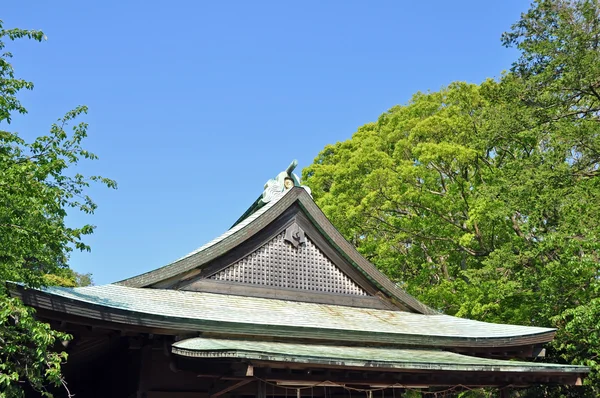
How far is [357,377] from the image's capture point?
9.22m

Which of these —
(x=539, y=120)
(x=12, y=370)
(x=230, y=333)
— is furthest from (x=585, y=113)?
(x=12, y=370)

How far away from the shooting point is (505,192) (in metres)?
17.8

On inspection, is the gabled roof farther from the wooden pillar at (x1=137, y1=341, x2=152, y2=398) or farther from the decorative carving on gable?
the wooden pillar at (x1=137, y1=341, x2=152, y2=398)

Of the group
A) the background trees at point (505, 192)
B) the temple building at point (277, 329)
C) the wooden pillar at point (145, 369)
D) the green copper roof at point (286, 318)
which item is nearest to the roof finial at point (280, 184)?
the temple building at point (277, 329)

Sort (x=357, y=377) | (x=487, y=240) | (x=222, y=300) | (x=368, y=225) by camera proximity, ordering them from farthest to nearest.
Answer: (x=368, y=225) < (x=487, y=240) < (x=222, y=300) < (x=357, y=377)

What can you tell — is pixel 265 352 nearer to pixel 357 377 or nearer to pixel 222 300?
pixel 357 377

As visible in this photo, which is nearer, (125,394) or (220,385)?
(220,385)

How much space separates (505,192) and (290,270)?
8.83m

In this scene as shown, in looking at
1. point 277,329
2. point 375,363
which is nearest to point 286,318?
point 277,329

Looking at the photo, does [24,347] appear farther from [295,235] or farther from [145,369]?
[295,235]

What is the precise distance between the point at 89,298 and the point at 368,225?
17.5 metres

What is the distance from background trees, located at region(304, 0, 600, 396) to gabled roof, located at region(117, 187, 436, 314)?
4.91 meters

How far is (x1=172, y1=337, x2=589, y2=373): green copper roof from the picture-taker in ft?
25.1

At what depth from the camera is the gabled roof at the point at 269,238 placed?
429 inches
